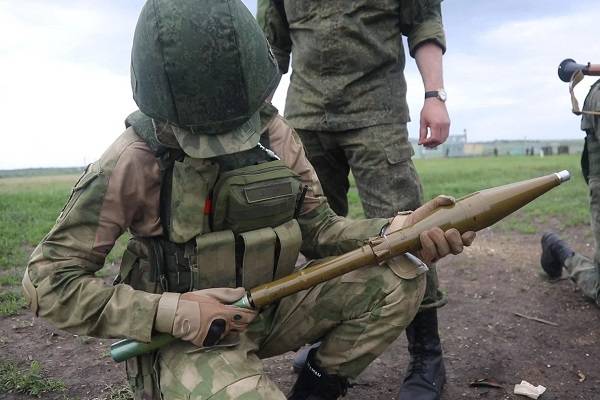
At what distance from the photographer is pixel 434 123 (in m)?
3.12

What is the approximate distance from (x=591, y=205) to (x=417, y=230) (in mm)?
2428

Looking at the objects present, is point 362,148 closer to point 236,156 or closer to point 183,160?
point 236,156

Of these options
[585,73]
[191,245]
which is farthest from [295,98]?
[585,73]

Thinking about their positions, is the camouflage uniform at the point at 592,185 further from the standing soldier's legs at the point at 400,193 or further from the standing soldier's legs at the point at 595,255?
the standing soldier's legs at the point at 400,193

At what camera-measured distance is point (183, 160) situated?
2297 mm

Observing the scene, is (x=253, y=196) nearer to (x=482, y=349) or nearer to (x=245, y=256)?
(x=245, y=256)

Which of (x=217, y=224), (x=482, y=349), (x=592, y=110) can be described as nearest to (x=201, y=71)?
(x=217, y=224)

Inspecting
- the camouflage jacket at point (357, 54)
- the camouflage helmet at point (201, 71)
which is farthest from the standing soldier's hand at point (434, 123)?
the camouflage helmet at point (201, 71)

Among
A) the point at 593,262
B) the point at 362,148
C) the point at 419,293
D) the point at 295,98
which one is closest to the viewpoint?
the point at 419,293

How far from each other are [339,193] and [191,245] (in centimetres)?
142

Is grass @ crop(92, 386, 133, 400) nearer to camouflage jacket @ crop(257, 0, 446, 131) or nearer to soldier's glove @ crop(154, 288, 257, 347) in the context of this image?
soldier's glove @ crop(154, 288, 257, 347)

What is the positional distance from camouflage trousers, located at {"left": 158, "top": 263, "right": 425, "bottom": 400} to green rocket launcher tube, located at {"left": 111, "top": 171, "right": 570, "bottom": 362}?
0.51ft

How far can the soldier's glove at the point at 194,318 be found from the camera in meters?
2.22

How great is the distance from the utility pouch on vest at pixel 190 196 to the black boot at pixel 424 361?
146cm
